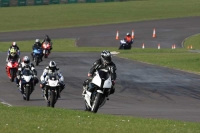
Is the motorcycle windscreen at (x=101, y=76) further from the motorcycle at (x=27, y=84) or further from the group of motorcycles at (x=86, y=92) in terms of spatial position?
the motorcycle at (x=27, y=84)

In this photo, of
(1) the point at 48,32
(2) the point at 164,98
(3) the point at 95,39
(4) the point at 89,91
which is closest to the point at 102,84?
(4) the point at 89,91

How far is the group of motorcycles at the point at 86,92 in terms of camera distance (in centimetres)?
1622

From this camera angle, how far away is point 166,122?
14.0 meters

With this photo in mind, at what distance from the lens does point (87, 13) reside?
75.4 metres

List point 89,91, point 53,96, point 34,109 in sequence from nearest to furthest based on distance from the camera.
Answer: point 34,109 < point 89,91 < point 53,96

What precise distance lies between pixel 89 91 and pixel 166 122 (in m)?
3.30

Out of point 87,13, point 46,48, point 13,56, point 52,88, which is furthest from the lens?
point 87,13

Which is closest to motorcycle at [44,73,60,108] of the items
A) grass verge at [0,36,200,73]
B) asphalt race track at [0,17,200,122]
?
asphalt race track at [0,17,200,122]

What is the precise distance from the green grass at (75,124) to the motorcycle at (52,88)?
4.00m

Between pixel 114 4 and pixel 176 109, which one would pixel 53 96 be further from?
pixel 114 4

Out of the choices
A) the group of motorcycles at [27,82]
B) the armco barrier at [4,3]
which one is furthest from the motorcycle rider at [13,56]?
the armco barrier at [4,3]

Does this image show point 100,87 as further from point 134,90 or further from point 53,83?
point 134,90

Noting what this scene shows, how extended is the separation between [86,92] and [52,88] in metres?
2.87

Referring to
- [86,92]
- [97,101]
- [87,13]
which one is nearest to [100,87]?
[97,101]
